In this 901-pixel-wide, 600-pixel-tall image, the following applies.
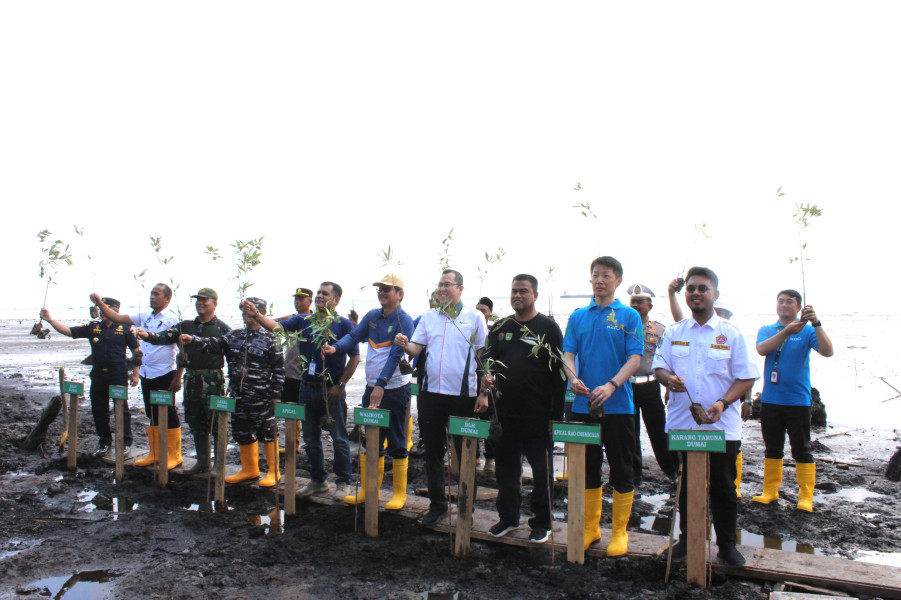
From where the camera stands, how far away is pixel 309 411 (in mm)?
6035

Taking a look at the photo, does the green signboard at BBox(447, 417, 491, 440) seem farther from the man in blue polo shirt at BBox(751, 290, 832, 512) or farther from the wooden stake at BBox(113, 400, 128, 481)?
the wooden stake at BBox(113, 400, 128, 481)

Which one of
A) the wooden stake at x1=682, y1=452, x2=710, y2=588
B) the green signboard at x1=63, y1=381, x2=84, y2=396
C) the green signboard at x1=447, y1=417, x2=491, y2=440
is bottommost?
the wooden stake at x1=682, y1=452, x2=710, y2=588

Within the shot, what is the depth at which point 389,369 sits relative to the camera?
547 centimetres

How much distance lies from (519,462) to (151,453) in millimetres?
5172

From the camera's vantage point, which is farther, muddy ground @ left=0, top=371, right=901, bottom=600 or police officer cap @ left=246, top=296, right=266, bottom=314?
police officer cap @ left=246, top=296, right=266, bottom=314

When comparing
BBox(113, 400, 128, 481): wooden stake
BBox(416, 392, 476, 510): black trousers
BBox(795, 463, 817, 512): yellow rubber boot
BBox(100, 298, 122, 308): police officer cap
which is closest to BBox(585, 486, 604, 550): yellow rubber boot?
BBox(416, 392, 476, 510): black trousers

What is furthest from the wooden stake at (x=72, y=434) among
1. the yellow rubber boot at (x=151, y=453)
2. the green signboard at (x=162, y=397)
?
the green signboard at (x=162, y=397)

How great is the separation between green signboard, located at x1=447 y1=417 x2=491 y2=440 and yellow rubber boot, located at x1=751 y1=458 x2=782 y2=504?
3.42m

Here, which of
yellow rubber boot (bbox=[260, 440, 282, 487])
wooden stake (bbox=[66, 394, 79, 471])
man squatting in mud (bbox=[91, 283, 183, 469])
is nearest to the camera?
yellow rubber boot (bbox=[260, 440, 282, 487])

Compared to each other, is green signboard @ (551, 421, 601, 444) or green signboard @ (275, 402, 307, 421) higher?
green signboard @ (551, 421, 601, 444)

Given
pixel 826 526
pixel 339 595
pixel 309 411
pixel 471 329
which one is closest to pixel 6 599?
pixel 339 595

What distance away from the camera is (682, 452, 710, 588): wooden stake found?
3941 millimetres

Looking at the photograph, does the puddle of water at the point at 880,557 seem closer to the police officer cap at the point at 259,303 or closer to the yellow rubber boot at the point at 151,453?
the police officer cap at the point at 259,303

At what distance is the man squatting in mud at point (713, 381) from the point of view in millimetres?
4152
